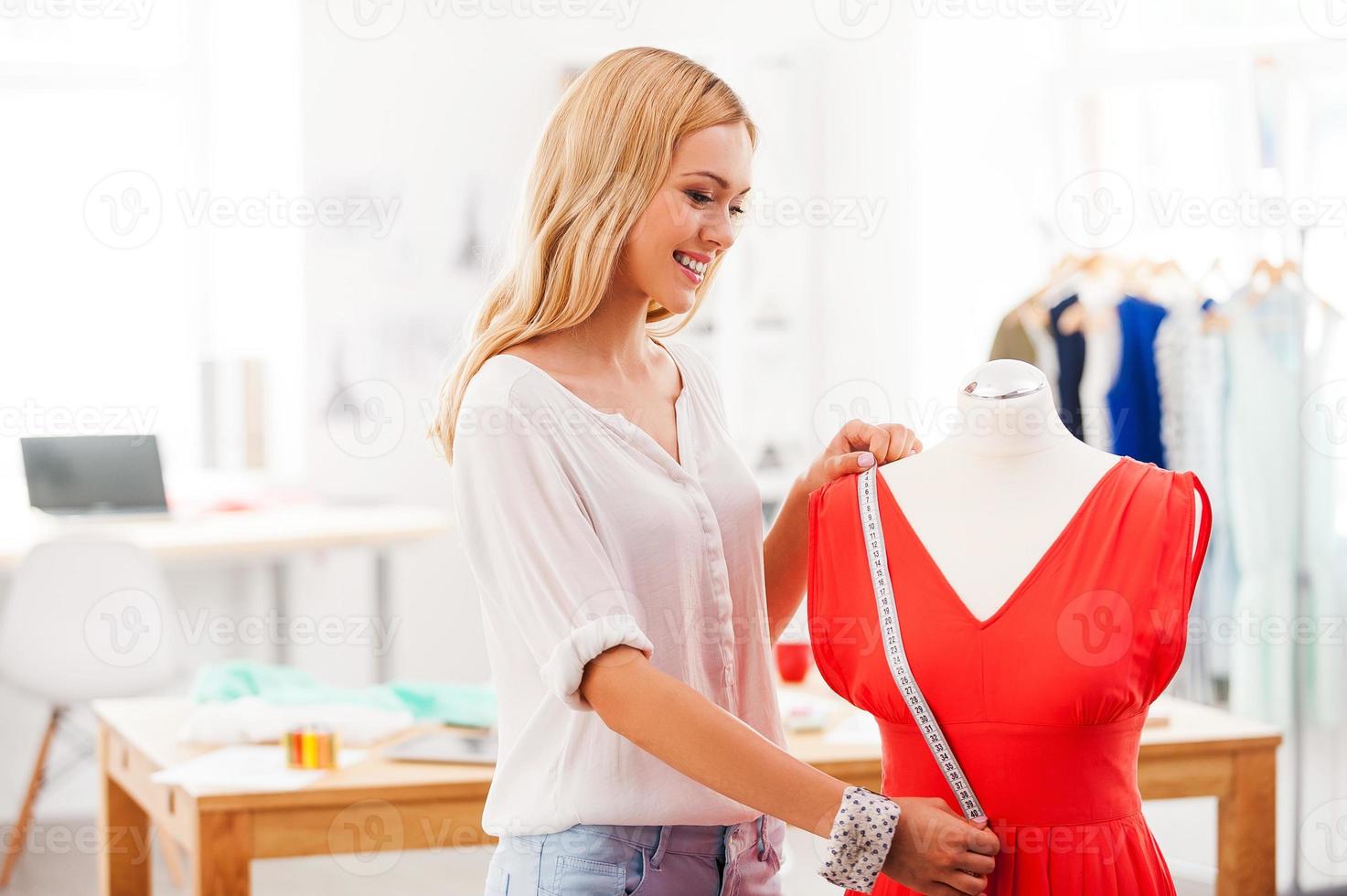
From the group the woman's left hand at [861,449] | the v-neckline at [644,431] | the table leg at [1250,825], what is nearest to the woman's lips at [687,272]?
the v-neckline at [644,431]

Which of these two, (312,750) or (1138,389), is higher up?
(1138,389)

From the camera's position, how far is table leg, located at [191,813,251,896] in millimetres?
2209

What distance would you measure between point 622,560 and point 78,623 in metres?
2.83

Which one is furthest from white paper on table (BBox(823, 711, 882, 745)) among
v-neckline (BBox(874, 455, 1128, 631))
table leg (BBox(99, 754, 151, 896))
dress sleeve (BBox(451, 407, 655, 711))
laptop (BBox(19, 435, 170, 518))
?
laptop (BBox(19, 435, 170, 518))

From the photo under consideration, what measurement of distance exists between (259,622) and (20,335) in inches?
52.7

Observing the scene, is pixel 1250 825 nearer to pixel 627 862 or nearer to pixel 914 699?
pixel 914 699

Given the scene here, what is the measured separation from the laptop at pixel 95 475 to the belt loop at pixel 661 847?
10.8 feet

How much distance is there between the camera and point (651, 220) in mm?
1515

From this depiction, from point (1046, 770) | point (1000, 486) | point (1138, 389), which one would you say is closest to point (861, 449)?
point (1000, 486)

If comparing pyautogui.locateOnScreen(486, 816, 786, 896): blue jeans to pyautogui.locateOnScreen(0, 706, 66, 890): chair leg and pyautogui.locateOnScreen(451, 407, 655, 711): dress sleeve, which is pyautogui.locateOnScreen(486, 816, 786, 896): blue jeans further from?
pyautogui.locateOnScreen(0, 706, 66, 890): chair leg

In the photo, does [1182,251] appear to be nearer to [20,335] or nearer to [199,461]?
[199,461]

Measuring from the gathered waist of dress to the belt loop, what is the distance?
0.30m

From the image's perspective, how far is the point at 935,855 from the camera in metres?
1.40

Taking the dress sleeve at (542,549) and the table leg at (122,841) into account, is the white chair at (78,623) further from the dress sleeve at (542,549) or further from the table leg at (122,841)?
the dress sleeve at (542,549)
